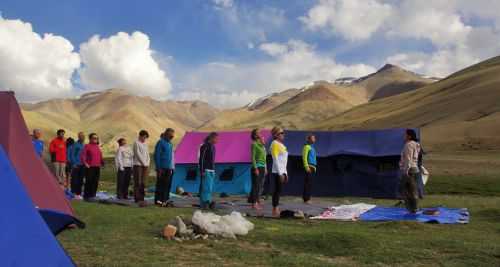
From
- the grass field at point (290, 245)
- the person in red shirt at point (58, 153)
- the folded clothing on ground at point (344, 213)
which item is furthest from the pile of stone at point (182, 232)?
the person in red shirt at point (58, 153)

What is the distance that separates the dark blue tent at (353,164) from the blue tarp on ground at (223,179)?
1.45 metres

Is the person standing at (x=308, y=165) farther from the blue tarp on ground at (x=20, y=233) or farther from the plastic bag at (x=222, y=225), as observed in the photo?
the blue tarp on ground at (x=20, y=233)

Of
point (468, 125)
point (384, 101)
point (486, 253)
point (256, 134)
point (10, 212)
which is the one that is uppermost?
point (384, 101)

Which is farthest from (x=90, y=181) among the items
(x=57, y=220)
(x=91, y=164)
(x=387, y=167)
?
(x=387, y=167)

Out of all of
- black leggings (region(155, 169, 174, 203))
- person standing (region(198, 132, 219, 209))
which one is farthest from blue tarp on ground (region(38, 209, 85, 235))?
black leggings (region(155, 169, 174, 203))

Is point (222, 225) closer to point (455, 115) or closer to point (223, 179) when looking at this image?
point (223, 179)

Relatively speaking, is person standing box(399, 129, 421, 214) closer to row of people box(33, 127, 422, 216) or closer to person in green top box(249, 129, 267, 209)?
row of people box(33, 127, 422, 216)

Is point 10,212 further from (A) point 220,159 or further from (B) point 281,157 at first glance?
(A) point 220,159

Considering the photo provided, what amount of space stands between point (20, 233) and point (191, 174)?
46.9 feet

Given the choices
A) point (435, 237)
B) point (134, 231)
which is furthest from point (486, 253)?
point (134, 231)

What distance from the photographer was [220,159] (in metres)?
18.7

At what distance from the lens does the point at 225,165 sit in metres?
18.7

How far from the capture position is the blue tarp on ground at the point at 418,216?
10.8m

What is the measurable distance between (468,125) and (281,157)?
5950 cm
